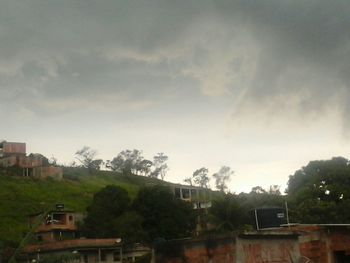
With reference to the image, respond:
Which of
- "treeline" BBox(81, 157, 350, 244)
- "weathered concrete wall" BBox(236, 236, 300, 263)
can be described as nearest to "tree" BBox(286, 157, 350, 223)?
"treeline" BBox(81, 157, 350, 244)

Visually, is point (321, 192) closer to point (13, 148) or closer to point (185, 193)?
point (185, 193)

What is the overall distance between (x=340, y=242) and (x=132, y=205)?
3389cm

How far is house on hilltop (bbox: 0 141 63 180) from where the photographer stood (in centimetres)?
8794

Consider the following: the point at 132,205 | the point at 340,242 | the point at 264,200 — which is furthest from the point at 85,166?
the point at 340,242

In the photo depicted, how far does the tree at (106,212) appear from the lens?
59562mm

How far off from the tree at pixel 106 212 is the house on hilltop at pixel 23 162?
2471 centimetres

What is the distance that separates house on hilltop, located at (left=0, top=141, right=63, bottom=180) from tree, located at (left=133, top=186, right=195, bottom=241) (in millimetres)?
28122

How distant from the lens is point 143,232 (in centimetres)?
5769

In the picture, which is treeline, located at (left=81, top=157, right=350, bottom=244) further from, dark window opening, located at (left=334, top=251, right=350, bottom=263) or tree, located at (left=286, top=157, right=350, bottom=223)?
dark window opening, located at (left=334, top=251, right=350, bottom=263)

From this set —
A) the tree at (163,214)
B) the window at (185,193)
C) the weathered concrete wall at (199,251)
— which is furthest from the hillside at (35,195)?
the weathered concrete wall at (199,251)

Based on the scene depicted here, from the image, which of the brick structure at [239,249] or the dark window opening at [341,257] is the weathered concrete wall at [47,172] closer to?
the dark window opening at [341,257]

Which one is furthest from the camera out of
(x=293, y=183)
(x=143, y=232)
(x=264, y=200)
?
(x=293, y=183)

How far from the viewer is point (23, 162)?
8881 centimetres

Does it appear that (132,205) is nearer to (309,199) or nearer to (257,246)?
(309,199)
